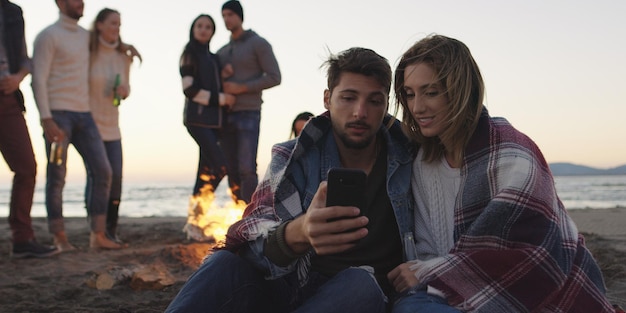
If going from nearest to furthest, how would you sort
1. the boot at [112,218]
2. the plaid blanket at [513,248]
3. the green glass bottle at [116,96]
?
the plaid blanket at [513,248] → the green glass bottle at [116,96] → the boot at [112,218]

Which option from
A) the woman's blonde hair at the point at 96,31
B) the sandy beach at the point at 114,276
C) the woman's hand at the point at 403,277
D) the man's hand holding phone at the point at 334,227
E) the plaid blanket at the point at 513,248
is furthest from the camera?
the woman's blonde hair at the point at 96,31

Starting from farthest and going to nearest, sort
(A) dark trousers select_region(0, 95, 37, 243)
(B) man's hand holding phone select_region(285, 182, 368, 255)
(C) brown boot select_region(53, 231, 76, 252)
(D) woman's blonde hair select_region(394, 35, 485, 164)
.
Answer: (C) brown boot select_region(53, 231, 76, 252)
(A) dark trousers select_region(0, 95, 37, 243)
(D) woman's blonde hair select_region(394, 35, 485, 164)
(B) man's hand holding phone select_region(285, 182, 368, 255)

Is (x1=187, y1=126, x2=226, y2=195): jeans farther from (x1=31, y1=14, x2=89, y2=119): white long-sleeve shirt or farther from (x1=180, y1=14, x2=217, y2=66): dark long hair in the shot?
(x1=31, y1=14, x2=89, y2=119): white long-sleeve shirt

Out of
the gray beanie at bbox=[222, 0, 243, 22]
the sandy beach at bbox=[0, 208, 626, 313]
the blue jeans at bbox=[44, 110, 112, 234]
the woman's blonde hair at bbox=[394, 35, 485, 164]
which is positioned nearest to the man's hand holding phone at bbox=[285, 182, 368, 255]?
the woman's blonde hair at bbox=[394, 35, 485, 164]

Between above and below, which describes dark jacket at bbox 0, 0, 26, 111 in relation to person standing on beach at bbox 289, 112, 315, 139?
above

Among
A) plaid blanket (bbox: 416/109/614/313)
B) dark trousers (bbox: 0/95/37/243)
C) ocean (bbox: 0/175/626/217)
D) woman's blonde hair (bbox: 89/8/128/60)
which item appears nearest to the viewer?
plaid blanket (bbox: 416/109/614/313)

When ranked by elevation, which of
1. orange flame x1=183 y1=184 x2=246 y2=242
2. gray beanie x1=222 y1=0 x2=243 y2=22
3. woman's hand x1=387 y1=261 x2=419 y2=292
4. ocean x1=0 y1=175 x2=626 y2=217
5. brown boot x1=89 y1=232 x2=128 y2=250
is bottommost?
ocean x1=0 y1=175 x2=626 y2=217

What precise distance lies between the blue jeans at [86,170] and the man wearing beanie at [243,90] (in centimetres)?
118

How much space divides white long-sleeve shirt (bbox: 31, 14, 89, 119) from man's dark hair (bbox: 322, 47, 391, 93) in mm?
3316

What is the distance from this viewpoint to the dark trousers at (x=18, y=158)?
4836 millimetres

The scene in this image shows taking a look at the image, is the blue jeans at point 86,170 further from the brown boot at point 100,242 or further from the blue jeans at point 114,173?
the blue jeans at point 114,173

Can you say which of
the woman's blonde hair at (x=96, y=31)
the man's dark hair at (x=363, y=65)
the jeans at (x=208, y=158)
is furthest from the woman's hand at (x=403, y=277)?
the woman's blonde hair at (x=96, y=31)

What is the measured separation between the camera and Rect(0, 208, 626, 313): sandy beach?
3.68 metres

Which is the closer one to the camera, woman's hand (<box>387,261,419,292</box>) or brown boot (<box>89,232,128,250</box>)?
woman's hand (<box>387,261,419,292</box>)
